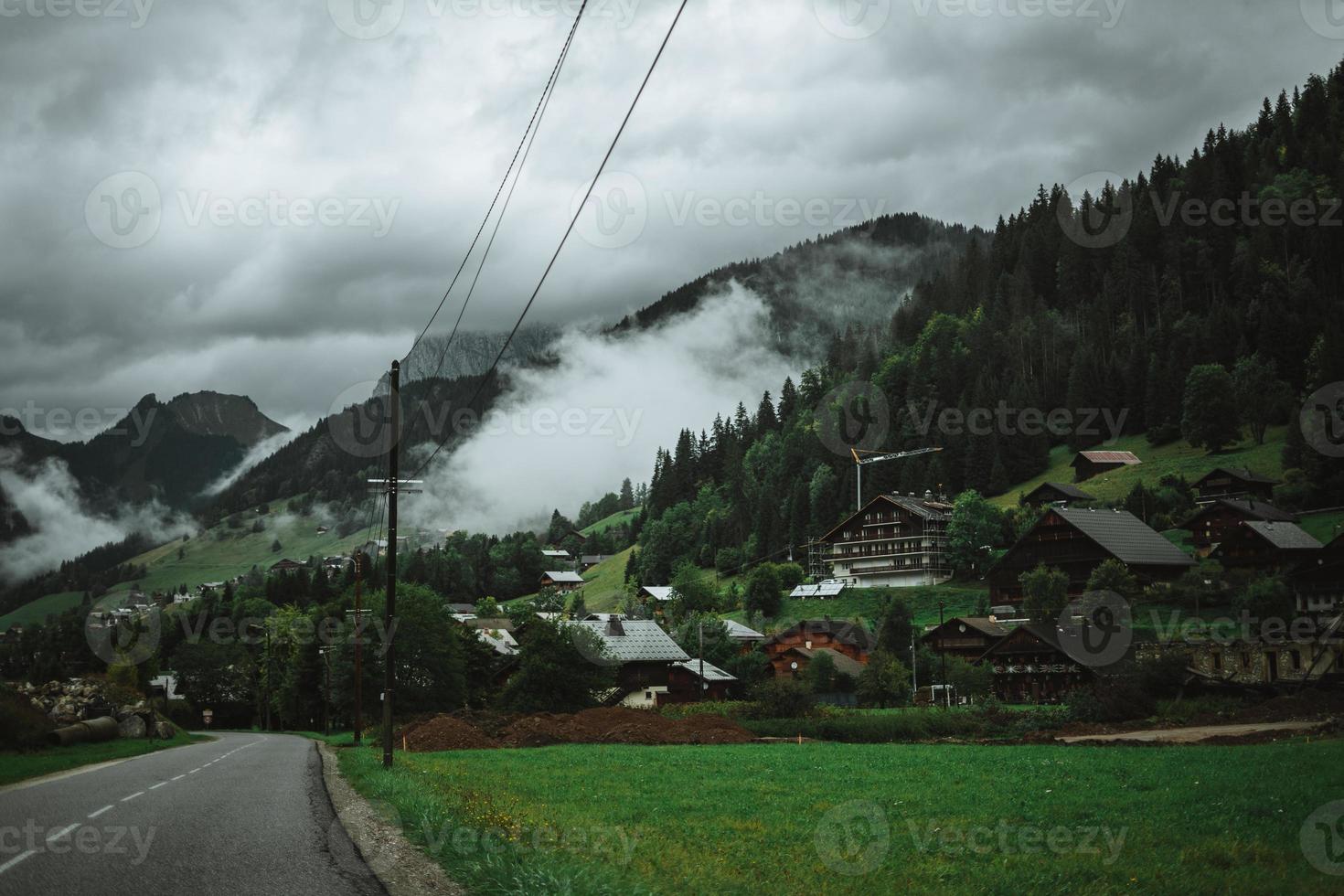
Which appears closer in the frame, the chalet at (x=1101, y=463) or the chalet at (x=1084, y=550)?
the chalet at (x=1084, y=550)

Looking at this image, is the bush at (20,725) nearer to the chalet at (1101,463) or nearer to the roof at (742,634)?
the roof at (742,634)

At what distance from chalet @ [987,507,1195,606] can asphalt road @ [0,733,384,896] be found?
91326mm

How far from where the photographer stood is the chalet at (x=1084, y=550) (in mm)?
96375

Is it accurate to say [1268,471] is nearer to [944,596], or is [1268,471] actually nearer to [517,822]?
[944,596]

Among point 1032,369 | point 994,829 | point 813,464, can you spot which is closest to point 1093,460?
point 1032,369

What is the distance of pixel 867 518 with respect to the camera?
145 meters

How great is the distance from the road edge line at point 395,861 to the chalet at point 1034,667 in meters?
65.7

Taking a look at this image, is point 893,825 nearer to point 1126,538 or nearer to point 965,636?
point 965,636

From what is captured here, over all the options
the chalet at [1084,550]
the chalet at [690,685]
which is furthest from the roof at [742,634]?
the chalet at [1084,550]

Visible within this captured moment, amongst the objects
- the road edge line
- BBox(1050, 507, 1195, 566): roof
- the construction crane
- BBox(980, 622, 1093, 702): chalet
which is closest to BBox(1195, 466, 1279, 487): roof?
BBox(1050, 507, 1195, 566): roof

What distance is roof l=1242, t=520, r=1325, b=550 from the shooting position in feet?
287

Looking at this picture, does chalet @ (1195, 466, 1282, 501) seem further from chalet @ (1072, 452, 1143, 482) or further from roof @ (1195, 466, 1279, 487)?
chalet @ (1072, 452, 1143, 482)

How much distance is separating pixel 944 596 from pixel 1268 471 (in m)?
38.9

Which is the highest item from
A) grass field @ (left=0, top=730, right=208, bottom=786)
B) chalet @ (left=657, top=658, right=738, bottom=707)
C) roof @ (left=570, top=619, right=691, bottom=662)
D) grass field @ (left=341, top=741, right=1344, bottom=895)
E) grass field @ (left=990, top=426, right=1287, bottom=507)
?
grass field @ (left=990, top=426, right=1287, bottom=507)
